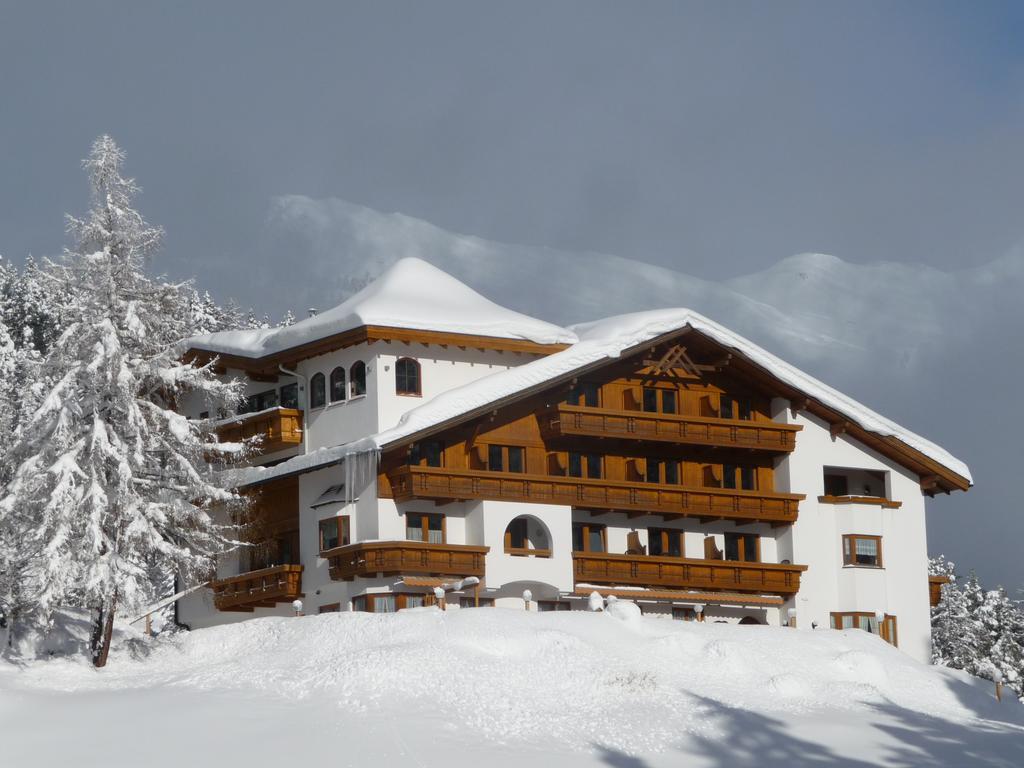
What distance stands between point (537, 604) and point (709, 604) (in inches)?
242

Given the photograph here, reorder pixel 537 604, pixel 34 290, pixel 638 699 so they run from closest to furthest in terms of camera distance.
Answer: pixel 638 699, pixel 537 604, pixel 34 290

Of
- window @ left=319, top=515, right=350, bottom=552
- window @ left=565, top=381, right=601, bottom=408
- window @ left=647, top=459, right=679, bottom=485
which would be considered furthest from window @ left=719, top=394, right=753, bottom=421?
window @ left=319, top=515, right=350, bottom=552

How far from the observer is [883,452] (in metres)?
59.8

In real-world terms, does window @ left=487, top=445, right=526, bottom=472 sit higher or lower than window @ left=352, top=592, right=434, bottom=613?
higher

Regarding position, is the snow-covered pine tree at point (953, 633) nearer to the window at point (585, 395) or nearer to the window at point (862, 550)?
the window at point (862, 550)

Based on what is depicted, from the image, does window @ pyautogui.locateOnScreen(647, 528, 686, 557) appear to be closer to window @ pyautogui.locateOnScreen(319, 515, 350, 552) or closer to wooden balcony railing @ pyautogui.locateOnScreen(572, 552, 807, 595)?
wooden balcony railing @ pyautogui.locateOnScreen(572, 552, 807, 595)

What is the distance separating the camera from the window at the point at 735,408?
58.8 m

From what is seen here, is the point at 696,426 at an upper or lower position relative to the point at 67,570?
upper

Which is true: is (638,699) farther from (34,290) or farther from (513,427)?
(34,290)

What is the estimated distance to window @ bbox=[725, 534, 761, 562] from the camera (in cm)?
5809

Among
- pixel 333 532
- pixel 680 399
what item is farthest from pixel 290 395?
pixel 680 399

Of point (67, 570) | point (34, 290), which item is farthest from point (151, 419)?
point (34, 290)

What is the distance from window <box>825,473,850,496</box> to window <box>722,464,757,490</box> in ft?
11.7

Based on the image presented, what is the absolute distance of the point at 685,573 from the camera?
55438 millimetres
